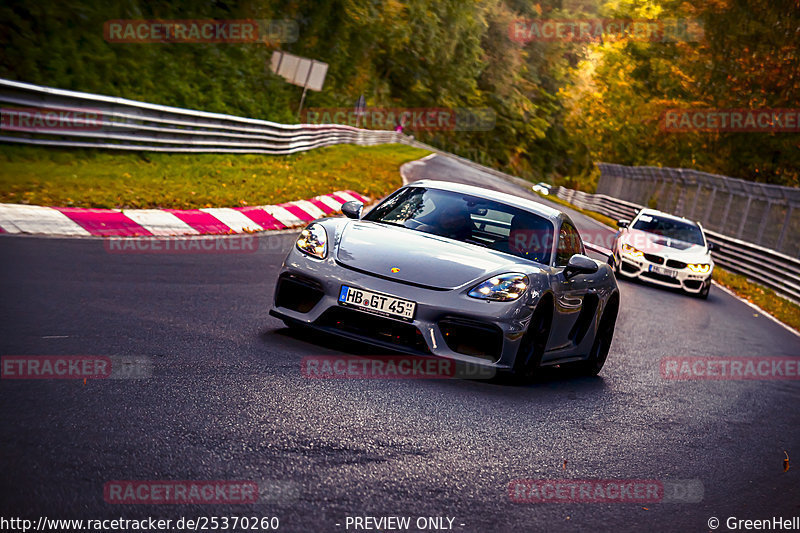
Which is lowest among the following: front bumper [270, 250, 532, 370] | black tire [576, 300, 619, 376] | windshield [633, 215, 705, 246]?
windshield [633, 215, 705, 246]

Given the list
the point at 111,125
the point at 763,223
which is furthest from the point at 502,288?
the point at 763,223

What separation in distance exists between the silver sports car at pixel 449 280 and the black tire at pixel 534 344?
11 millimetres

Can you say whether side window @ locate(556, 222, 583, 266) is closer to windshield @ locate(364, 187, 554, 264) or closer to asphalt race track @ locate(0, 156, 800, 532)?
windshield @ locate(364, 187, 554, 264)

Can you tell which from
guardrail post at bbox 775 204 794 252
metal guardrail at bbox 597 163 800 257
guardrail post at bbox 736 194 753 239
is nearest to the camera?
guardrail post at bbox 775 204 794 252

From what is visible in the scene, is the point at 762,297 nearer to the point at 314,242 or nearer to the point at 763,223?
the point at 763,223

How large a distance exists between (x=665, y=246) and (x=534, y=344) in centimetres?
1290

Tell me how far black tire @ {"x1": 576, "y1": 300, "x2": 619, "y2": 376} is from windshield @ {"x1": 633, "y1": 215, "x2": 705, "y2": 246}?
11726 mm

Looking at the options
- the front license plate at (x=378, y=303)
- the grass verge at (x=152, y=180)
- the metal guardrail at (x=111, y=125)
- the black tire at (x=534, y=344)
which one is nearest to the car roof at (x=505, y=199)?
the black tire at (x=534, y=344)

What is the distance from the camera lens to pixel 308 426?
17.7ft

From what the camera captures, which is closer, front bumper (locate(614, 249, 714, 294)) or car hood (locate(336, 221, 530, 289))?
car hood (locate(336, 221, 530, 289))

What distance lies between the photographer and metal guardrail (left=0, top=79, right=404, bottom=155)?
15.6 meters

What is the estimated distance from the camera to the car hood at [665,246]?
1931cm

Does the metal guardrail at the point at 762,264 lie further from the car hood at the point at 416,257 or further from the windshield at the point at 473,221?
the car hood at the point at 416,257

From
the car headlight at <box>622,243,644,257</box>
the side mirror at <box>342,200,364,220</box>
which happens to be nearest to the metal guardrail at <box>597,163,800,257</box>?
the car headlight at <box>622,243,644,257</box>
